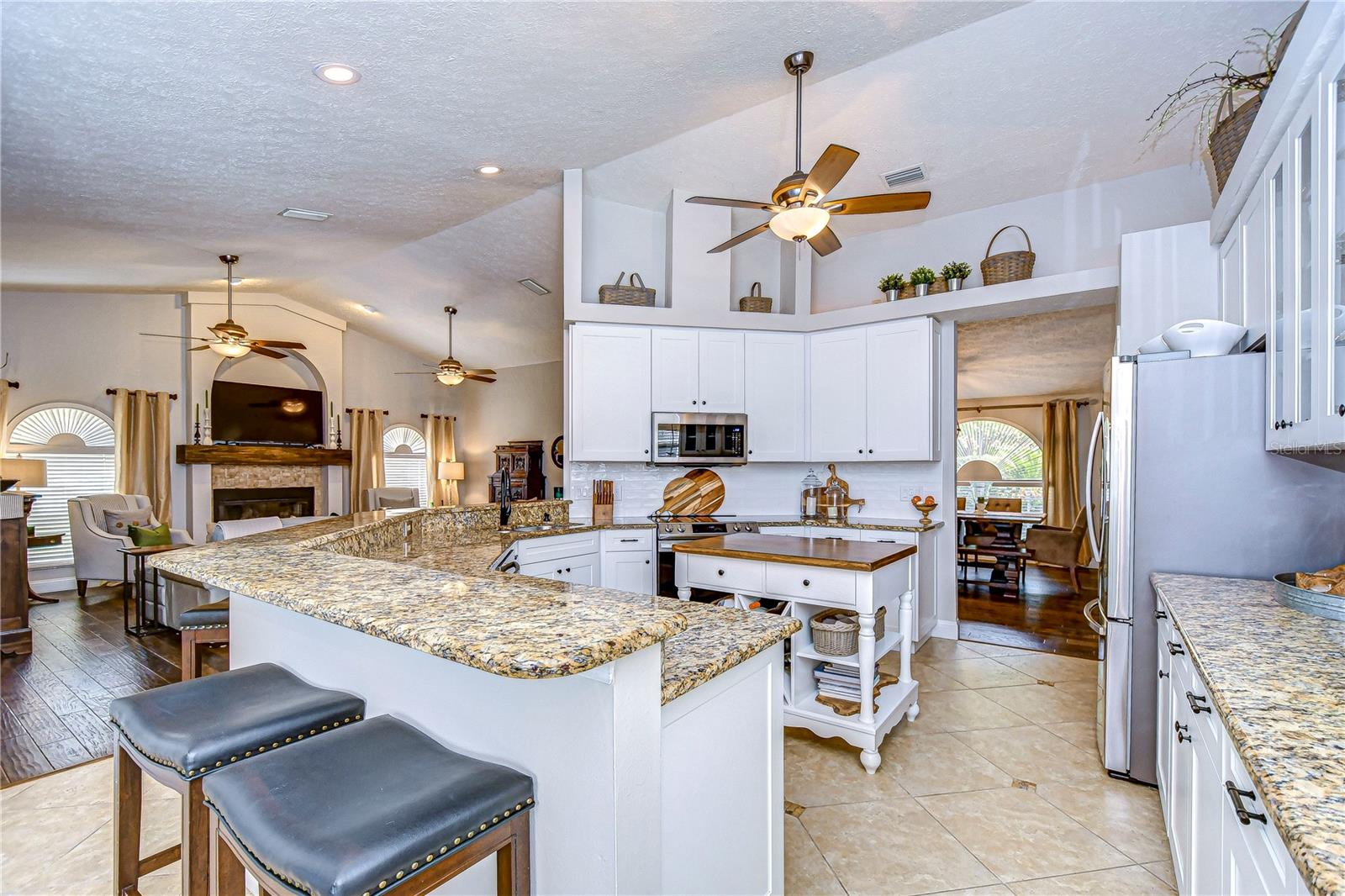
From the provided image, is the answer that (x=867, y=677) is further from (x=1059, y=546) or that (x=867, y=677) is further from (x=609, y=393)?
(x=1059, y=546)

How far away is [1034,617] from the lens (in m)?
5.20

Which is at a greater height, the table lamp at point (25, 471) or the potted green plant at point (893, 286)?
the potted green plant at point (893, 286)

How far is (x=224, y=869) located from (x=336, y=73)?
9.54 ft

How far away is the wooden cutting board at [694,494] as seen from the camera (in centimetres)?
492

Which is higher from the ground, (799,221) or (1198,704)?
(799,221)

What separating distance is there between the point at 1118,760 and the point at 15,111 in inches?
215

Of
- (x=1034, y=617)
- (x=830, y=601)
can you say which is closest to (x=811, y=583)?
(x=830, y=601)

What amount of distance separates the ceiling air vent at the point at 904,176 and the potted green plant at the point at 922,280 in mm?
607

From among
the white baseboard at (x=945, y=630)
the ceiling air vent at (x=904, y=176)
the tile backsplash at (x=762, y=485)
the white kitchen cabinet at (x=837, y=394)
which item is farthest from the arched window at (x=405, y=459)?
the ceiling air vent at (x=904, y=176)

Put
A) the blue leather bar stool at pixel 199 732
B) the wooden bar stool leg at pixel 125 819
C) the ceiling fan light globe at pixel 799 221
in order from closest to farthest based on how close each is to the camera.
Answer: the blue leather bar stool at pixel 199 732 < the wooden bar stool leg at pixel 125 819 < the ceiling fan light globe at pixel 799 221

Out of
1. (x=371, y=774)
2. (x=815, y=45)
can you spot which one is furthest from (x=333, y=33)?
(x=371, y=774)

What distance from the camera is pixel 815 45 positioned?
291 centimetres

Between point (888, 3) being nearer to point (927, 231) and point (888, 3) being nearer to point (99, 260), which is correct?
point (927, 231)

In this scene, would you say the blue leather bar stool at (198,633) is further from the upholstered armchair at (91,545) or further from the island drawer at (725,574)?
the upholstered armchair at (91,545)
